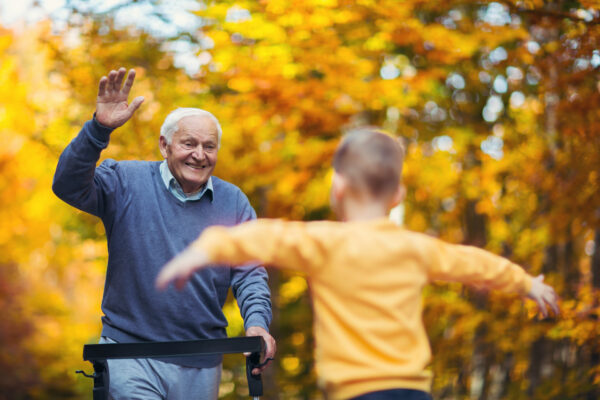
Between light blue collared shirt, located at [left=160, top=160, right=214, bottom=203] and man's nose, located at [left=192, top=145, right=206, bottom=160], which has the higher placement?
man's nose, located at [left=192, top=145, right=206, bottom=160]

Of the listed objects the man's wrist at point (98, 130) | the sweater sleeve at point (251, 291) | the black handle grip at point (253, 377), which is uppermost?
the man's wrist at point (98, 130)

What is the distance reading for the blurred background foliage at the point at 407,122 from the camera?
5.18 m

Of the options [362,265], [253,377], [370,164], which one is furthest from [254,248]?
[253,377]

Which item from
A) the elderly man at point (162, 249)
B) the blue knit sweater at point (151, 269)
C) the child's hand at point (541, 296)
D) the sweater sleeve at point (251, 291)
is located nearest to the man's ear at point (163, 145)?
the elderly man at point (162, 249)

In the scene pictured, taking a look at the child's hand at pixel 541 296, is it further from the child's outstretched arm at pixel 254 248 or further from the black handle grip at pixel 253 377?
the black handle grip at pixel 253 377

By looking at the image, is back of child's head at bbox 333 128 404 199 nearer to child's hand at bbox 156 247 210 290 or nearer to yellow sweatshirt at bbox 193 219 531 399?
yellow sweatshirt at bbox 193 219 531 399

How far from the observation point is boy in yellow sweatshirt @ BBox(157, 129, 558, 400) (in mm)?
1807

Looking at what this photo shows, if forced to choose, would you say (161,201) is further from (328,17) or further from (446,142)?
(446,142)

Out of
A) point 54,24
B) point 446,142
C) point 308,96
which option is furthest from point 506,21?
point 54,24

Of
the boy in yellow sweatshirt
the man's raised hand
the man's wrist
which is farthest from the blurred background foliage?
the man's wrist

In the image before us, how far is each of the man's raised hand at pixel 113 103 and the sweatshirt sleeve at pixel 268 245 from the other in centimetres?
85

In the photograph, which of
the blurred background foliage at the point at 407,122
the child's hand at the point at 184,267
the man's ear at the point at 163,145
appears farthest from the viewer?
the blurred background foliage at the point at 407,122

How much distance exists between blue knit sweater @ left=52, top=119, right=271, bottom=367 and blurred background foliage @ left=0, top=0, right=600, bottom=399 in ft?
8.75

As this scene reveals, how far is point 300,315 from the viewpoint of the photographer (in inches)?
344
